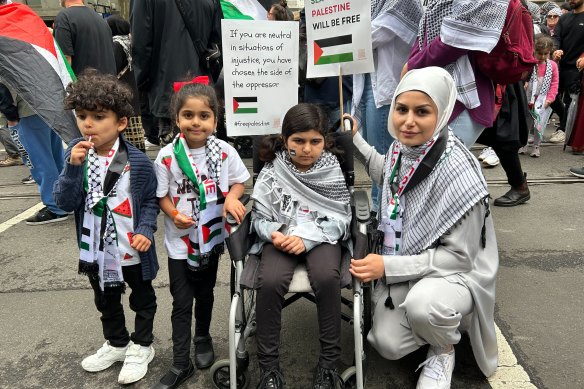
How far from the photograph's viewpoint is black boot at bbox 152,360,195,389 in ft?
7.59

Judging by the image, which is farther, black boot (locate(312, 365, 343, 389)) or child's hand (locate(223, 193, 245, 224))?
child's hand (locate(223, 193, 245, 224))

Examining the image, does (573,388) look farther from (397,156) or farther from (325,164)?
(325,164)

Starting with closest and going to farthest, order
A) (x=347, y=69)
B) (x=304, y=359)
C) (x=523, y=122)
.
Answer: (x=304, y=359)
(x=347, y=69)
(x=523, y=122)

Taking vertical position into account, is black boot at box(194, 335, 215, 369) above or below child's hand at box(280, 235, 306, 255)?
below

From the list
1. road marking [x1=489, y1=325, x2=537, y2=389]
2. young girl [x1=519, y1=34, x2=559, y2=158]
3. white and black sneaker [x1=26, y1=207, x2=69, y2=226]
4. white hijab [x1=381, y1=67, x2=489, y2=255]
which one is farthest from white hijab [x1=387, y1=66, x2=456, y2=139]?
young girl [x1=519, y1=34, x2=559, y2=158]

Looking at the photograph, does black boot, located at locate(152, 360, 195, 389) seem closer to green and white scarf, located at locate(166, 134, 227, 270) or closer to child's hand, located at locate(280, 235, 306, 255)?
green and white scarf, located at locate(166, 134, 227, 270)

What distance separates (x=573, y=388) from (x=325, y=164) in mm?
1615

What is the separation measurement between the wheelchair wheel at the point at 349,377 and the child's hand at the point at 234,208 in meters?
0.87

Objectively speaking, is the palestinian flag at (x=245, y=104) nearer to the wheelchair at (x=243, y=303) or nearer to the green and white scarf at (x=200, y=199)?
the green and white scarf at (x=200, y=199)

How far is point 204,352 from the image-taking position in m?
2.53

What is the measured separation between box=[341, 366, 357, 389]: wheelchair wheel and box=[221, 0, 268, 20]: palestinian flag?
266cm

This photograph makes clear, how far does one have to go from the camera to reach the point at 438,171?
7.11 ft

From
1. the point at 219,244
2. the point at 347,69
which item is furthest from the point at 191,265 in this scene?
the point at 347,69

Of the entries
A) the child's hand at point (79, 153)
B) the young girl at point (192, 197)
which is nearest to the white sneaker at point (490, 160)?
the young girl at point (192, 197)
